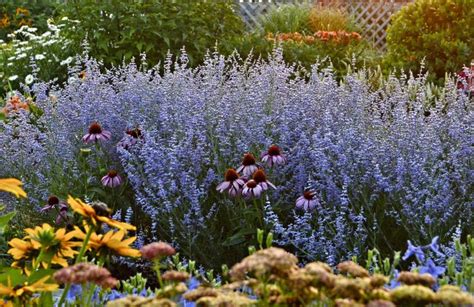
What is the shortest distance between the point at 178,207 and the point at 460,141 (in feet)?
4.26

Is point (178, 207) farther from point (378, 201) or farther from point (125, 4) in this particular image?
point (125, 4)

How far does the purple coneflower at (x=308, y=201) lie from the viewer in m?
3.56

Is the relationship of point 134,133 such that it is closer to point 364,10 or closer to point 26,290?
point 26,290

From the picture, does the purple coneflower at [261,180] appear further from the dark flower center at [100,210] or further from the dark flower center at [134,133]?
the dark flower center at [100,210]

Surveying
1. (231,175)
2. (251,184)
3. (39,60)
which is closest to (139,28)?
(39,60)

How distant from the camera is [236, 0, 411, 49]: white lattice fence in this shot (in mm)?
13977

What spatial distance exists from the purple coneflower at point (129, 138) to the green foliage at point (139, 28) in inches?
145

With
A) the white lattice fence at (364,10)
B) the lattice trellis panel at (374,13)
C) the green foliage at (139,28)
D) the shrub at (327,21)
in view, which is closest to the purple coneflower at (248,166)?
the green foliage at (139,28)

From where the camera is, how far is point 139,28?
8.02 metres

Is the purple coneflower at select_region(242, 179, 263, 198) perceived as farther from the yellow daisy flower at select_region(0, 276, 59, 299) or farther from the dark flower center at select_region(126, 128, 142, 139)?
the yellow daisy flower at select_region(0, 276, 59, 299)

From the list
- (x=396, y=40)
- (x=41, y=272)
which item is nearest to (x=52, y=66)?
(x=396, y=40)

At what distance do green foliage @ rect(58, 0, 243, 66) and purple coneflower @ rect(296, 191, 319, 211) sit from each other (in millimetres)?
4387

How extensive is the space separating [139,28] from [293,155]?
4.37 m

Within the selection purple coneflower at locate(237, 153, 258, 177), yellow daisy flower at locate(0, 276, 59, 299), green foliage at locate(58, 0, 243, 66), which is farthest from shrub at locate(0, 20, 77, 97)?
yellow daisy flower at locate(0, 276, 59, 299)
